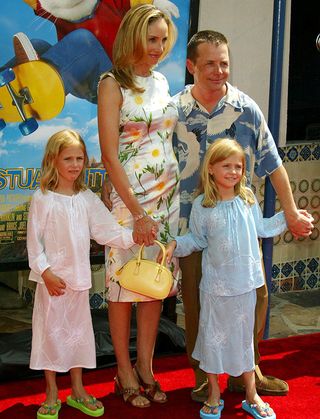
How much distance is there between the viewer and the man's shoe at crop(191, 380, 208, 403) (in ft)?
12.7

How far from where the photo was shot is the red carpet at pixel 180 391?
3.76m

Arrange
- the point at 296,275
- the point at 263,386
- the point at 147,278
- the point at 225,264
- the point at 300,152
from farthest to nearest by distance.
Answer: the point at 296,275 < the point at 300,152 < the point at 263,386 < the point at 225,264 < the point at 147,278

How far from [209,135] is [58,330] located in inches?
40.6

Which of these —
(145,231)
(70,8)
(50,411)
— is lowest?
(50,411)

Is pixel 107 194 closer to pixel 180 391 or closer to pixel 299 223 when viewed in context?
pixel 299 223

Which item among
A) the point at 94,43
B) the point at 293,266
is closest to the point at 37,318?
the point at 94,43

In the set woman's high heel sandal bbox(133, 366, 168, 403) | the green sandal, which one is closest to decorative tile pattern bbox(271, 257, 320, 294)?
woman's high heel sandal bbox(133, 366, 168, 403)

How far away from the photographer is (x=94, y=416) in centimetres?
371

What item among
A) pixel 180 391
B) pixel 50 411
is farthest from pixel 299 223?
pixel 50 411

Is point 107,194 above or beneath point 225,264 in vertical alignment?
above

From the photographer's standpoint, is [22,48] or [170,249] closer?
[170,249]

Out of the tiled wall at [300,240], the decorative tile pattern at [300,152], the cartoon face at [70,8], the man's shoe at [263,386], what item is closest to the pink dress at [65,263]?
the man's shoe at [263,386]

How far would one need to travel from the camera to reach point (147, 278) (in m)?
3.51

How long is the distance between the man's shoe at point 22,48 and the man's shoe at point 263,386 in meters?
1.84
